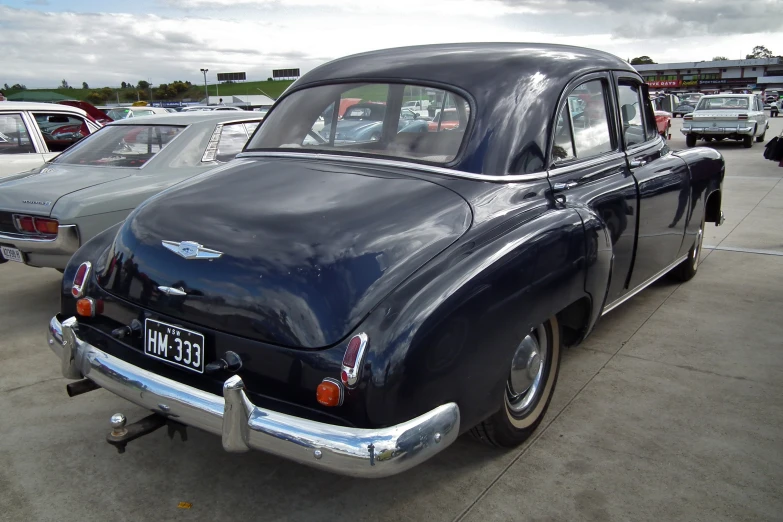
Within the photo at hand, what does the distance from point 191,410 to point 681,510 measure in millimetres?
1940

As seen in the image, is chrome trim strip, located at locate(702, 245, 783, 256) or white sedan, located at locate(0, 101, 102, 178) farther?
white sedan, located at locate(0, 101, 102, 178)

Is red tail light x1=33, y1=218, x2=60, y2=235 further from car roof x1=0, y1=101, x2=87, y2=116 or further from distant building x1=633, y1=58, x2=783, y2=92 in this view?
distant building x1=633, y1=58, x2=783, y2=92

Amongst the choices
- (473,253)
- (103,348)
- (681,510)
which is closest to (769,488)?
(681,510)

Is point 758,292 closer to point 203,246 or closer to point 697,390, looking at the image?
point 697,390

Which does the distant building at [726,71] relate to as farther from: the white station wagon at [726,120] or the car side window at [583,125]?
the car side window at [583,125]

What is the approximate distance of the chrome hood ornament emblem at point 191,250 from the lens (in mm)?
2494

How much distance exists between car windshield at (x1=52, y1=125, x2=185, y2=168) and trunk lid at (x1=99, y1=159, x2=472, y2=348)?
9.94 feet

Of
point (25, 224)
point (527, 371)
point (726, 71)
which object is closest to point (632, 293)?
point (527, 371)

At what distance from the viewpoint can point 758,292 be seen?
17.6ft

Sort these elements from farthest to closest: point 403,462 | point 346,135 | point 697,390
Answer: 1. point 697,390
2. point 346,135
3. point 403,462

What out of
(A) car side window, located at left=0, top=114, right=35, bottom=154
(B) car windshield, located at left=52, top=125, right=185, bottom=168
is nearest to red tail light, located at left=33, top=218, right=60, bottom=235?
(B) car windshield, located at left=52, top=125, right=185, bottom=168

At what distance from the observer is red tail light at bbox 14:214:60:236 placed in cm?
471

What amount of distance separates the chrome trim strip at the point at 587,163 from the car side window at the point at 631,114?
25cm

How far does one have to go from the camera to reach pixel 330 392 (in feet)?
7.16
